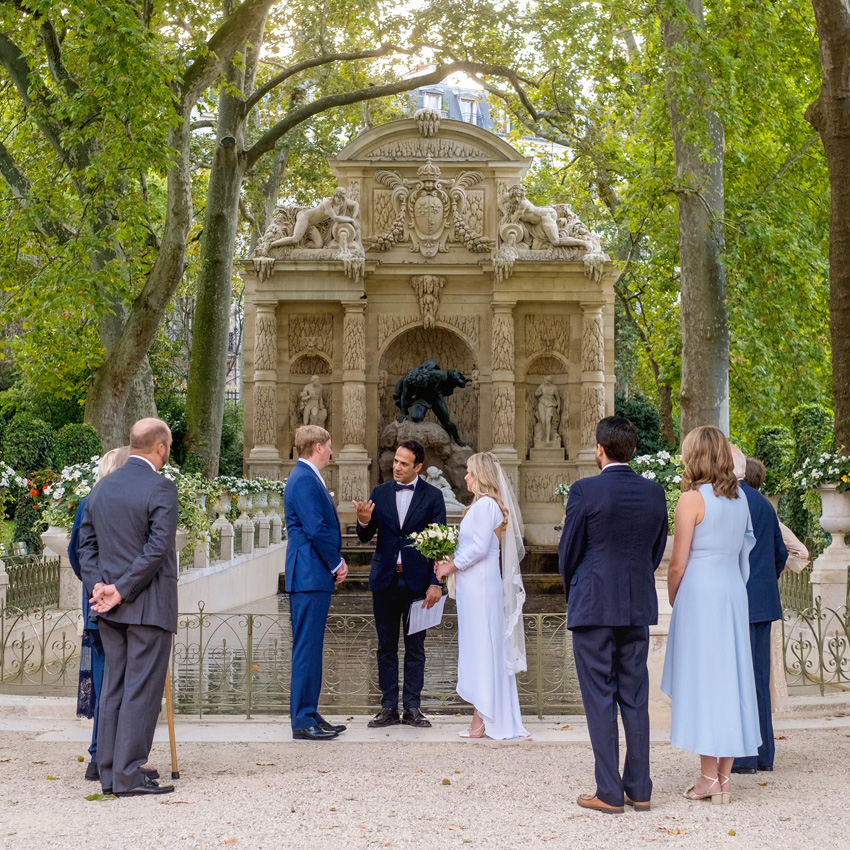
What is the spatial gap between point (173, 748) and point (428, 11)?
18.7 m

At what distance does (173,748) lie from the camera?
5.92m

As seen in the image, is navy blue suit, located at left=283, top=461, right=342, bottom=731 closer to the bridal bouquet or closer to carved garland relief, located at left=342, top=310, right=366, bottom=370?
the bridal bouquet

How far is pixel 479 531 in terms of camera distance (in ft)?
23.0

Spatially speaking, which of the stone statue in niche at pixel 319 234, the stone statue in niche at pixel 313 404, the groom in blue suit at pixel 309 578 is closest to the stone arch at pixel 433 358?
the stone statue in niche at pixel 313 404

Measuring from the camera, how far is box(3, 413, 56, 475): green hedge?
16.3 metres

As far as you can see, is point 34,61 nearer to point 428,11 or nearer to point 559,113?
point 428,11

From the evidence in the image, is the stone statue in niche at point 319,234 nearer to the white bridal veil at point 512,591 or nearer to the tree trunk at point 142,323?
the tree trunk at point 142,323

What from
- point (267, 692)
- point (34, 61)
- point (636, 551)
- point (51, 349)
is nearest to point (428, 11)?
point (34, 61)

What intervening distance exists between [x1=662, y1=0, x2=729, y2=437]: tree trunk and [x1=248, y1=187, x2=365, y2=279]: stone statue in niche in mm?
7046

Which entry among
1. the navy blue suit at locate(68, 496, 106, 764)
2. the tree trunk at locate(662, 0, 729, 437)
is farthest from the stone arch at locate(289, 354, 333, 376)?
the navy blue suit at locate(68, 496, 106, 764)

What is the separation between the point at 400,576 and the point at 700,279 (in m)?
11.6

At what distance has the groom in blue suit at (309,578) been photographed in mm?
6965

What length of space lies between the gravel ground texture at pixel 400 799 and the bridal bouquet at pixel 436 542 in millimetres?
1155

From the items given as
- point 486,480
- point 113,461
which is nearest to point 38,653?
point 113,461
